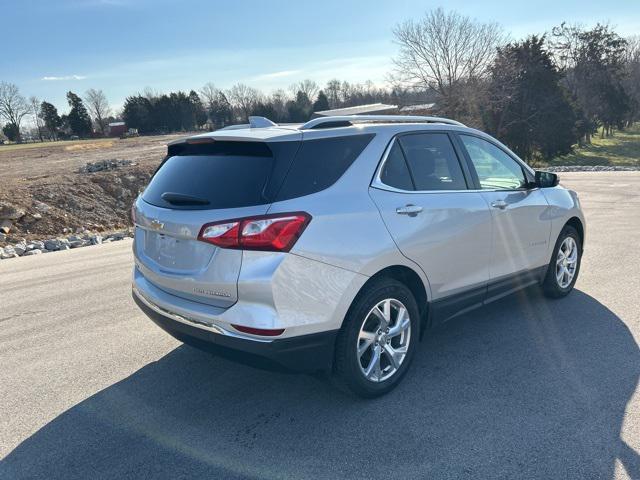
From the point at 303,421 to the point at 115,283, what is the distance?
4.32 m

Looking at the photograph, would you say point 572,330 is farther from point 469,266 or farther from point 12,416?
point 12,416

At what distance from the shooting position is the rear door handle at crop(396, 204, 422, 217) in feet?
11.0

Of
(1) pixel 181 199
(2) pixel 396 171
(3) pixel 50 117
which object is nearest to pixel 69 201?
(1) pixel 181 199

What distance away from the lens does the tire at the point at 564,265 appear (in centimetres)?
504

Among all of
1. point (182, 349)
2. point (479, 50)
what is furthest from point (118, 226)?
point (479, 50)

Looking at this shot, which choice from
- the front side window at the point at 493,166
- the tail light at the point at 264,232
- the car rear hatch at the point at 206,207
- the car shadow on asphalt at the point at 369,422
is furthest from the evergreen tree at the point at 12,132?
the tail light at the point at 264,232

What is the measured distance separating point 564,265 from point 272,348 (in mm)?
3745

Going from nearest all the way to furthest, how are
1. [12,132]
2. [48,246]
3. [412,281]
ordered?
[412,281] < [48,246] < [12,132]

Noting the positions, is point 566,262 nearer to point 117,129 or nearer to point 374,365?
point 374,365

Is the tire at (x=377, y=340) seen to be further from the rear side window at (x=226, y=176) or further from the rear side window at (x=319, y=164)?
the rear side window at (x=226, y=176)

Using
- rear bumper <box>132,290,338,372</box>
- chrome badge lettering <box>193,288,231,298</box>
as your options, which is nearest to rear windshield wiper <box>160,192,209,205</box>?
chrome badge lettering <box>193,288,231,298</box>

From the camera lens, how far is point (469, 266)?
3.96 m

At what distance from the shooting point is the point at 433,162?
152 inches

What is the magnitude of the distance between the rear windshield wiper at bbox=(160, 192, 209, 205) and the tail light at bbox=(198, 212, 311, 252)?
1.02 feet
